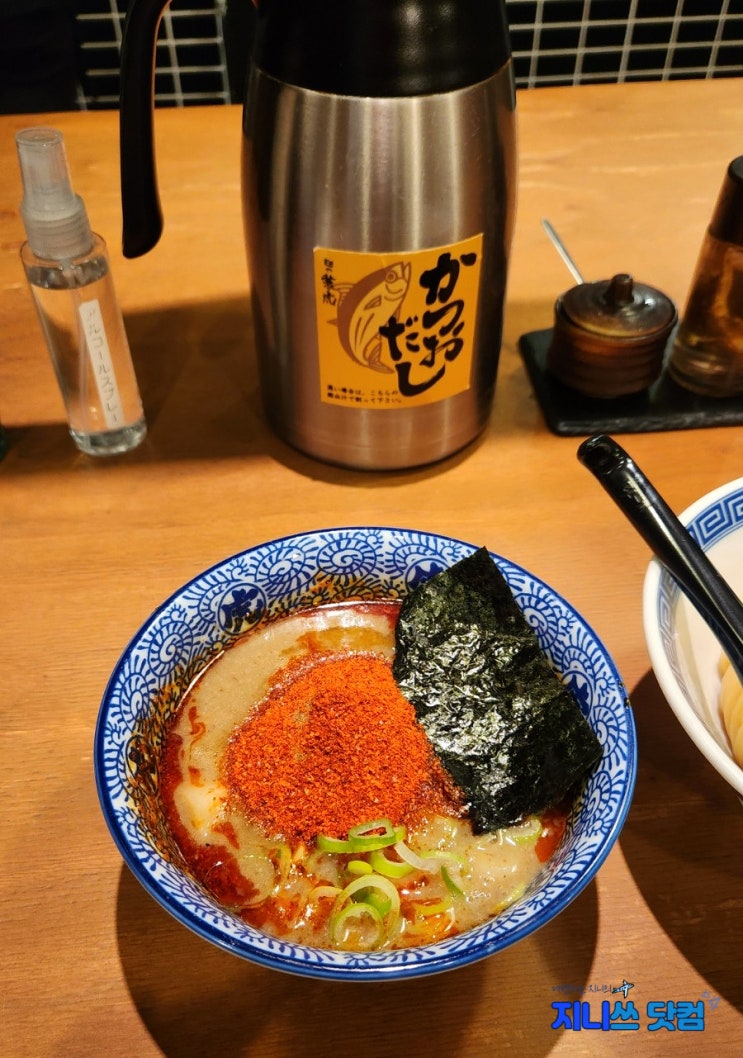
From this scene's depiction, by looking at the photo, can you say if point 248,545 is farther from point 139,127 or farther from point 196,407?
point 139,127

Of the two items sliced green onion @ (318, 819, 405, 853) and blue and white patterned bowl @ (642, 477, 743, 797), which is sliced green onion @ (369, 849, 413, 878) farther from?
blue and white patterned bowl @ (642, 477, 743, 797)

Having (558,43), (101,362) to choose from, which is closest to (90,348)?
(101,362)

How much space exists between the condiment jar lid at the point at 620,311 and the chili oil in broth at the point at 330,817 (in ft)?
1.57

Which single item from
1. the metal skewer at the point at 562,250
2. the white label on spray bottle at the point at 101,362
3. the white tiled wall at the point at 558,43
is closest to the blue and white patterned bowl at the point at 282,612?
the white label on spray bottle at the point at 101,362

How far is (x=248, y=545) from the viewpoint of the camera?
33.1 inches

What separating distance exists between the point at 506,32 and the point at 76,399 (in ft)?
1.77

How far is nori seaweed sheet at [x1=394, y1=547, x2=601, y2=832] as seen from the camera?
563 mm

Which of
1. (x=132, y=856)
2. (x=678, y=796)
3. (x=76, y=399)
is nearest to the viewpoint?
(x=132, y=856)

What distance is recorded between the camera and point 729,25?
2.36m

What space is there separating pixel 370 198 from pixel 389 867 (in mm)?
521

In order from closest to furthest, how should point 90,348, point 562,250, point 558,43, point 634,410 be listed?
point 90,348 < point 634,410 < point 562,250 < point 558,43

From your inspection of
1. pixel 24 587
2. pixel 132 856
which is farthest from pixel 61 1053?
pixel 24 587

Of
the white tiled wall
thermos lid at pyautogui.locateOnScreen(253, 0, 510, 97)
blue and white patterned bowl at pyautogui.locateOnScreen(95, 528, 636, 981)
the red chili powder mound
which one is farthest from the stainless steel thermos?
the white tiled wall

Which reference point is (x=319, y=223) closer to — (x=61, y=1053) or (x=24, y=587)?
(x=24, y=587)
